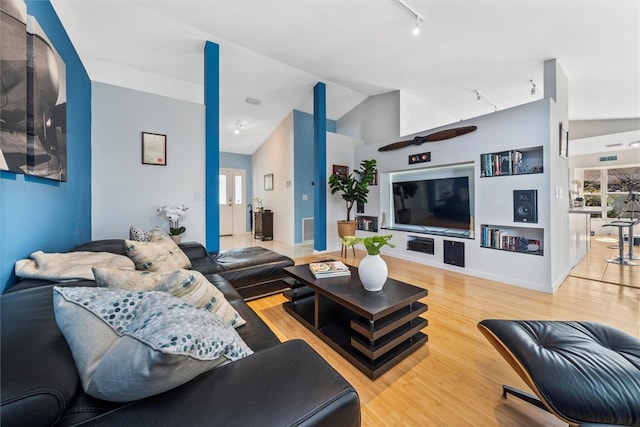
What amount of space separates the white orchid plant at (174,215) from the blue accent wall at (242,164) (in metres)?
3.91

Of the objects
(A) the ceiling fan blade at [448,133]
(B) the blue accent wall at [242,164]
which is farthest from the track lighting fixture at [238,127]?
(A) the ceiling fan blade at [448,133]

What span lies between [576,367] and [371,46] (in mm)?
3661

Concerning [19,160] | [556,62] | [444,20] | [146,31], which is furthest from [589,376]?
[146,31]

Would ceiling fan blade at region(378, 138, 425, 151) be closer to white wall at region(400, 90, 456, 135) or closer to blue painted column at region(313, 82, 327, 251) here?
white wall at region(400, 90, 456, 135)

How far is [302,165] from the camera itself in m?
5.57

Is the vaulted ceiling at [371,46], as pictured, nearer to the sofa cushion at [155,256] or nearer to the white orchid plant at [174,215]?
A: the white orchid plant at [174,215]

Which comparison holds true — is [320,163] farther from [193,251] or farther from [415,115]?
[193,251]

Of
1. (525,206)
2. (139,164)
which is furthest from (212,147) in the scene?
(525,206)

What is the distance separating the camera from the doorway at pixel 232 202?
6895 mm

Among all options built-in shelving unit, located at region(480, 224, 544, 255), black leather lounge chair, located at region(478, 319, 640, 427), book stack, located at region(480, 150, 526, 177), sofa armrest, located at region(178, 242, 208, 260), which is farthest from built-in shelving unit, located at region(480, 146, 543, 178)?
sofa armrest, located at region(178, 242, 208, 260)

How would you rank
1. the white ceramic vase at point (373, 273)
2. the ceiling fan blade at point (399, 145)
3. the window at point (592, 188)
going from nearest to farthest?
the white ceramic vase at point (373, 273)
the ceiling fan blade at point (399, 145)
the window at point (592, 188)

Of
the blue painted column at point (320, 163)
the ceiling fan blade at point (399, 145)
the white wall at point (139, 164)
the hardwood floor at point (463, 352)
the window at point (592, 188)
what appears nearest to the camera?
the hardwood floor at point (463, 352)

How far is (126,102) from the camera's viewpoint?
312cm

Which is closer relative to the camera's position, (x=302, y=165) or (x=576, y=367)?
(x=576, y=367)
